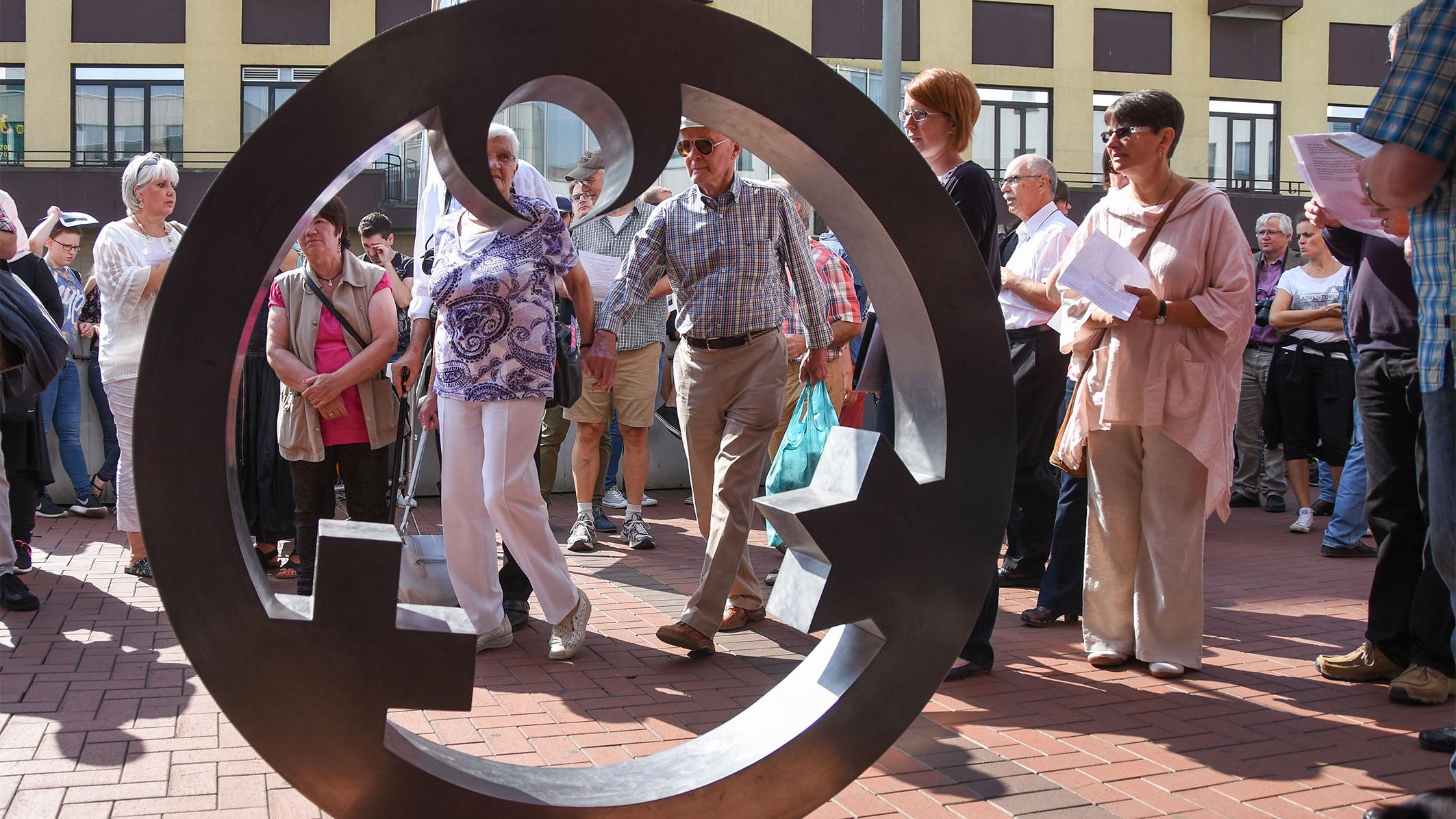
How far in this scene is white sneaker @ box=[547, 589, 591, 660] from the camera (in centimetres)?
492

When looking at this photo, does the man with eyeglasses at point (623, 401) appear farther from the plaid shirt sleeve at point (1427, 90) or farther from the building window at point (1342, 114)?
the building window at point (1342, 114)

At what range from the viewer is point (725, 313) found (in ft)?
16.9

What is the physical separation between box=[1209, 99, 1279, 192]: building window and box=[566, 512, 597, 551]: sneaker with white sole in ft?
87.3

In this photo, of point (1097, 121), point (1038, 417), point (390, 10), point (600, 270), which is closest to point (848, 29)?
point (1097, 121)

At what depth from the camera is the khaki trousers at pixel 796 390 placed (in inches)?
283

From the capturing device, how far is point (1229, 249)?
4.61 m

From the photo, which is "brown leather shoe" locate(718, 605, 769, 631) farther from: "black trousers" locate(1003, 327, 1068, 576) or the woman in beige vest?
the woman in beige vest

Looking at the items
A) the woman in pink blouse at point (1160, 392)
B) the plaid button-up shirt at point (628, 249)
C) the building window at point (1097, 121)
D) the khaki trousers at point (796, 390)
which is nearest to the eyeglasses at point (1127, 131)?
the woman in pink blouse at point (1160, 392)

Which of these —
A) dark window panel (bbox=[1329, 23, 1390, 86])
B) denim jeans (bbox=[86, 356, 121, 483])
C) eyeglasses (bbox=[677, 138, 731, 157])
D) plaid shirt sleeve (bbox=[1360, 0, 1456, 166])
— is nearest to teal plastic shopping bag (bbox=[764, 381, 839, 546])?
eyeglasses (bbox=[677, 138, 731, 157])

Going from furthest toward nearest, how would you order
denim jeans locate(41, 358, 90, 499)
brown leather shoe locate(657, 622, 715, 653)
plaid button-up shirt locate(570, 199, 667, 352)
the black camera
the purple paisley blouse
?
the black camera, denim jeans locate(41, 358, 90, 499), plaid button-up shirt locate(570, 199, 667, 352), brown leather shoe locate(657, 622, 715, 653), the purple paisley blouse

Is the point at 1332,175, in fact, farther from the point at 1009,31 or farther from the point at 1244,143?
the point at 1244,143

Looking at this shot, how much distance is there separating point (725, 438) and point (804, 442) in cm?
94

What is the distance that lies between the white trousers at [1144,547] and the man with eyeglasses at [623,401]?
313cm

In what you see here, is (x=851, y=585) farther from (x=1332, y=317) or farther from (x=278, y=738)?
(x=1332, y=317)
